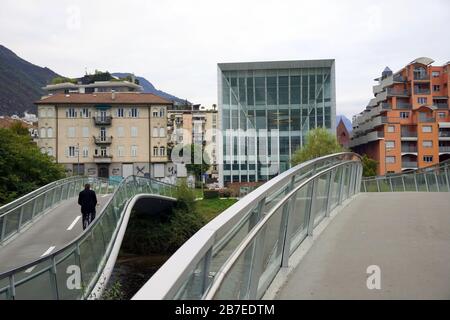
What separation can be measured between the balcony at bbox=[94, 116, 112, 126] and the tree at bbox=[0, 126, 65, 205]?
3654cm

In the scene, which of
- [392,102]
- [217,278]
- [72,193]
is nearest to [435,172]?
[72,193]

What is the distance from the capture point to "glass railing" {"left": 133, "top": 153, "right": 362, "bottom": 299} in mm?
2760

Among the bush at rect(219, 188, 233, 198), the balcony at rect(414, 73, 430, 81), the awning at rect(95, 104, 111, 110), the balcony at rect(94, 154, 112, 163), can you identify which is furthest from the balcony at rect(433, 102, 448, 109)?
the balcony at rect(94, 154, 112, 163)

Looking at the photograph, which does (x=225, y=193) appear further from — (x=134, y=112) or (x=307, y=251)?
(x=307, y=251)

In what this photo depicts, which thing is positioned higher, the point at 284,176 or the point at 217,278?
the point at 284,176

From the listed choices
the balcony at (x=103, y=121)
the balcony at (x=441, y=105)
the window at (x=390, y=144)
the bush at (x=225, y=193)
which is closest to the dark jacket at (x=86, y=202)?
the bush at (x=225, y=193)

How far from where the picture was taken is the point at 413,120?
2717 inches

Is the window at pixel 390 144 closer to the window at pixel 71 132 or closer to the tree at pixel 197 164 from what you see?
the tree at pixel 197 164

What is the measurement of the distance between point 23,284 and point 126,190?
14722mm

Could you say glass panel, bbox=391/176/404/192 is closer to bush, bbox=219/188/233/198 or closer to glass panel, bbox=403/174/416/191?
glass panel, bbox=403/174/416/191

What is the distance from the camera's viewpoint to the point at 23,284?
24.3 feet

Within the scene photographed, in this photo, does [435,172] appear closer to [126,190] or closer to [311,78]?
[126,190]

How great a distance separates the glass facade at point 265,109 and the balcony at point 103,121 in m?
16.3

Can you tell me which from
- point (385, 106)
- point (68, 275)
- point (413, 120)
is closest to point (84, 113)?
point (385, 106)
